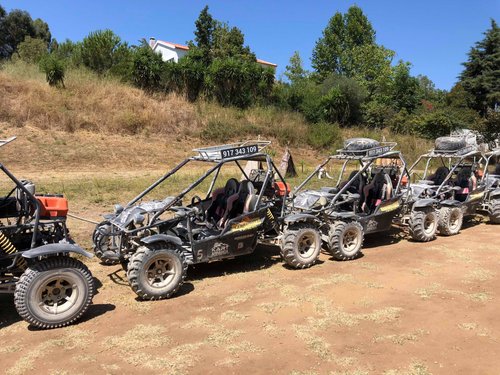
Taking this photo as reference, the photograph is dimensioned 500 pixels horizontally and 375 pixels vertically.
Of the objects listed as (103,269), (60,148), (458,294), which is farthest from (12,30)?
(458,294)

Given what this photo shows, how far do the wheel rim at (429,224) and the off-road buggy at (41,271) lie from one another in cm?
663

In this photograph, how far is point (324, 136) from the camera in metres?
28.0

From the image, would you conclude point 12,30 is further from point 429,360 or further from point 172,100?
point 429,360

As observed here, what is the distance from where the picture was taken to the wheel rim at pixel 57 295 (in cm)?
477

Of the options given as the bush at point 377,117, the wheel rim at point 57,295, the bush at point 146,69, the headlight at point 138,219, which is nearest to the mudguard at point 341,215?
the headlight at point 138,219

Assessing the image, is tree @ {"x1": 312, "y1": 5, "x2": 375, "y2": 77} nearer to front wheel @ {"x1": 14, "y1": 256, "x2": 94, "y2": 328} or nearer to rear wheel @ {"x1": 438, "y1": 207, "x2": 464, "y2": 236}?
rear wheel @ {"x1": 438, "y1": 207, "x2": 464, "y2": 236}

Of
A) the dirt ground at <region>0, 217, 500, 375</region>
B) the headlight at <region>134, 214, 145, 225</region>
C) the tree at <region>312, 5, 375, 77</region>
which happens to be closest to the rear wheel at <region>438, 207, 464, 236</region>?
the dirt ground at <region>0, 217, 500, 375</region>

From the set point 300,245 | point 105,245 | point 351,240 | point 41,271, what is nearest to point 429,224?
point 351,240

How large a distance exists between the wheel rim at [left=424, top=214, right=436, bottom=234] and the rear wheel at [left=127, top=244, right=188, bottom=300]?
540cm

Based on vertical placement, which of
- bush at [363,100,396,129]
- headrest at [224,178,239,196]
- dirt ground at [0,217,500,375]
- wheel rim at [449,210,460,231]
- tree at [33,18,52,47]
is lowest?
dirt ground at [0,217,500,375]

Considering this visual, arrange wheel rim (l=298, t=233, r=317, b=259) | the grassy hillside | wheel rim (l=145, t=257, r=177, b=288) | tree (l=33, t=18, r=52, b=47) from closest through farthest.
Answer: wheel rim (l=145, t=257, r=177, b=288)
wheel rim (l=298, t=233, r=317, b=259)
the grassy hillside
tree (l=33, t=18, r=52, b=47)

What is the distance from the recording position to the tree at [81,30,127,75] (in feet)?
92.5

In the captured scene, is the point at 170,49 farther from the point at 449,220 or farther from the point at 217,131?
the point at 449,220

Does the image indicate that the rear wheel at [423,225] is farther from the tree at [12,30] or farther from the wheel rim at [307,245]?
the tree at [12,30]
